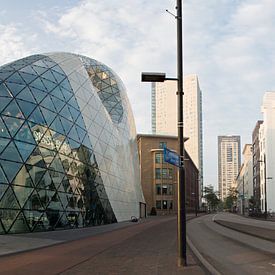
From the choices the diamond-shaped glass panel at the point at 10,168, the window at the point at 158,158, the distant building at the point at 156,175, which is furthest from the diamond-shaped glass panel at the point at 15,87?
the window at the point at 158,158

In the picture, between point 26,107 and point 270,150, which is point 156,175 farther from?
point 26,107

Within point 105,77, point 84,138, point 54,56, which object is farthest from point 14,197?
point 105,77

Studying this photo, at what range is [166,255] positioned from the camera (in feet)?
52.5

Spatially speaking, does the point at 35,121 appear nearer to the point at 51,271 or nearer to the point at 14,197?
the point at 14,197

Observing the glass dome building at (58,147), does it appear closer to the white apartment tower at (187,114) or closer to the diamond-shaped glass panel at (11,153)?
the diamond-shaped glass panel at (11,153)

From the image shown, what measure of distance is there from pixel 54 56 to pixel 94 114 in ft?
22.0

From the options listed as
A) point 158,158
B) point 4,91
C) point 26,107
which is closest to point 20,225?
point 26,107

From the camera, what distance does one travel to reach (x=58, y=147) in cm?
3334

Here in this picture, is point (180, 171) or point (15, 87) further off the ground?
point (15, 87)

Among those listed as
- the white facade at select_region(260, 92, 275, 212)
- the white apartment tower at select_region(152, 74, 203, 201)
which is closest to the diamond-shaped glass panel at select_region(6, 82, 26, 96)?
the white apartment tower at select_region(152, 74, 203, 201)

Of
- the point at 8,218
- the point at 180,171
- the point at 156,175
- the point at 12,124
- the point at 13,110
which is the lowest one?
the point at 8,218

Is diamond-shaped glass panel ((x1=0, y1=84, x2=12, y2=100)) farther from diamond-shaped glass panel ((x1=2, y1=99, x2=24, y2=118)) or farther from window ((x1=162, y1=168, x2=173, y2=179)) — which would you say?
window ((x1=162, y1=168, x2=173, y2=179))

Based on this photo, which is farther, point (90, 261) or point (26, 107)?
point (26, 107)

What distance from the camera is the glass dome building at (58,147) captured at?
2803cm
